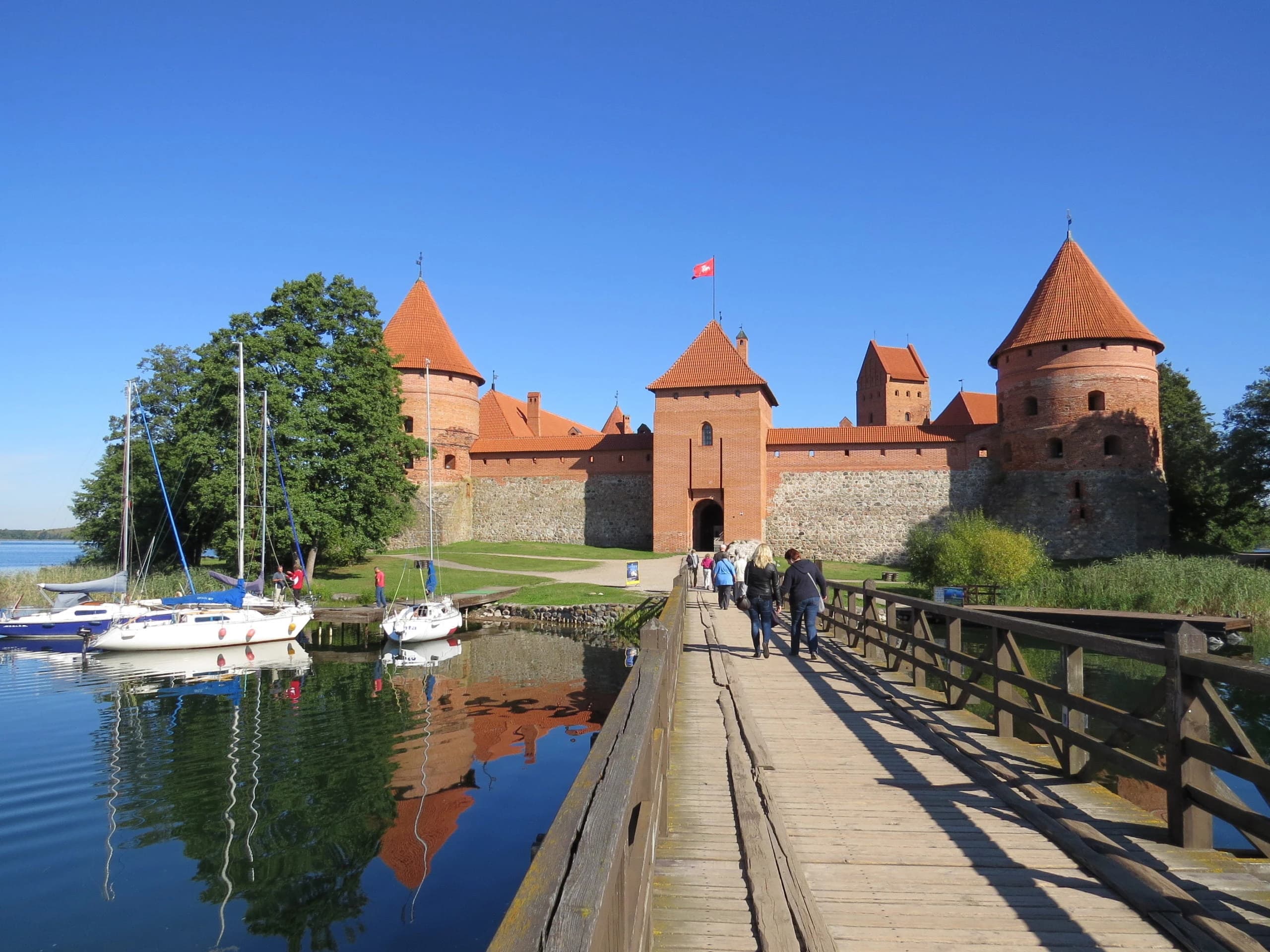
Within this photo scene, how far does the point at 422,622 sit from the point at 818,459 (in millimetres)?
19277

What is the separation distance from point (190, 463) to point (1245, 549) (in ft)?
157

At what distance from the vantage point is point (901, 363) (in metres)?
60.0

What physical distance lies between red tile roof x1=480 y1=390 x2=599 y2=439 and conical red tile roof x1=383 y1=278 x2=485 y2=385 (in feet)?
13.5

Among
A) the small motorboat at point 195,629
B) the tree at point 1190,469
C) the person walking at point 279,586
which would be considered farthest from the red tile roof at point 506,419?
the tree at point 1190,469

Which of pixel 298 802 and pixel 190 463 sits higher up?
pixel 190 463

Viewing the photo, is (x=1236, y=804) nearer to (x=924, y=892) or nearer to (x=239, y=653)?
(x=924, y=892)

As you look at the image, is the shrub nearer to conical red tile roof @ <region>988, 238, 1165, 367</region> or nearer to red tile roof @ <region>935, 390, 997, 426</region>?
conical red tile roof @ <region>988, 238, 1165, 367</region>

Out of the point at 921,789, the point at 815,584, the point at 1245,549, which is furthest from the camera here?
the point at 1245,549

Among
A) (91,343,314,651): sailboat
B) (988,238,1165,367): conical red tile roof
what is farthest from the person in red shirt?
(988,238,1165,367): conical red tile roof

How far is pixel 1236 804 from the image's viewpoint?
3592mm

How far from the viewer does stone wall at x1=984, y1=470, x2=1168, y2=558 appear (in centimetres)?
2966

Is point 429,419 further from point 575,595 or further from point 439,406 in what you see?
point 575,595

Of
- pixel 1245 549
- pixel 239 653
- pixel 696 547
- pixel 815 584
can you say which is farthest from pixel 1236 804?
A: pixel 1245 549

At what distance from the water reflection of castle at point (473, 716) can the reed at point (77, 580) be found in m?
10.3
